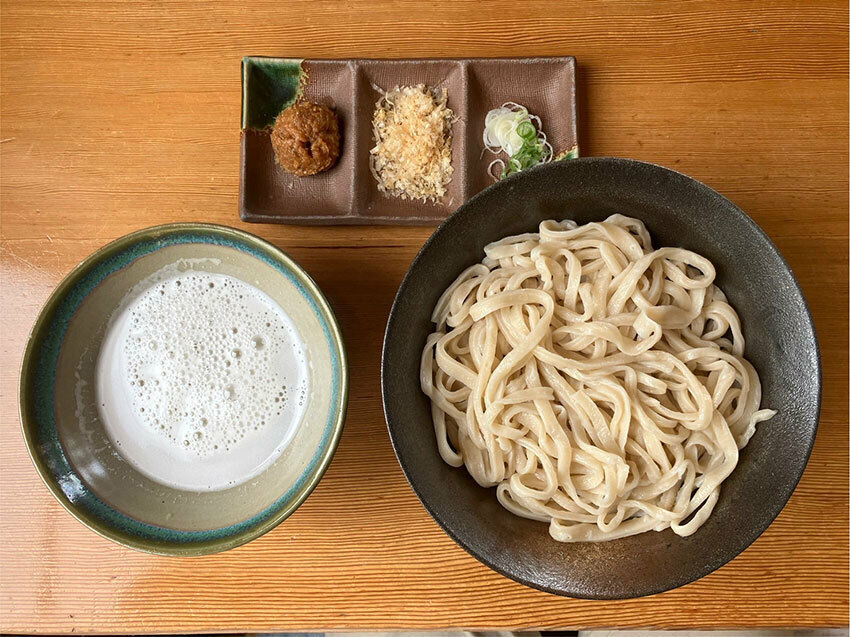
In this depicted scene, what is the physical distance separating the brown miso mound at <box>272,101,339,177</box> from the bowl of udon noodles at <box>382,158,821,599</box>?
1.90ft

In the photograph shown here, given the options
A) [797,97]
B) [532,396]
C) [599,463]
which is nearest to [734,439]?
[599,463]

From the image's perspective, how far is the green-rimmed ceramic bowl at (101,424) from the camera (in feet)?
5.38

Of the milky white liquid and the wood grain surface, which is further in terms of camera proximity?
the wood grain surface

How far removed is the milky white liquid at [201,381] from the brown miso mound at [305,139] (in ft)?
1.41

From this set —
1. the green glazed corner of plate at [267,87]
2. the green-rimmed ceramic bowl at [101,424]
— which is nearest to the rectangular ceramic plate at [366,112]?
the green glazed corner of plate at [267,87]

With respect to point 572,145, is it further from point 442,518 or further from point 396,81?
point 442,518

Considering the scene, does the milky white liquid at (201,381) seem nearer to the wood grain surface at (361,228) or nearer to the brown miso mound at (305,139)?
the wood grain surface at (361,228)

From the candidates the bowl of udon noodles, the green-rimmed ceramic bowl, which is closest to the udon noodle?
the bowl of udon noodles

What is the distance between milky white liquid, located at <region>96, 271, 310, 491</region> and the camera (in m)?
1.77

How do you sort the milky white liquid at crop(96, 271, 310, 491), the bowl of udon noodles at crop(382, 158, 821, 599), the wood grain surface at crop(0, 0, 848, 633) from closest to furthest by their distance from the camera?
the bowl of udon noodles at crop(382, 158, 821, 599) → the milky white liquid at crop(96, 271, 310, 491) → the wood grain surface at crop(0, 0, 848, 633)

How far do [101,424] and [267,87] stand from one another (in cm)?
114

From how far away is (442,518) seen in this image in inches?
60.6

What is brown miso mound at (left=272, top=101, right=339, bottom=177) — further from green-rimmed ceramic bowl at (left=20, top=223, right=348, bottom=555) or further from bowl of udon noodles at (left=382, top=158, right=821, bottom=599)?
bowl of udon noodles at (left=382, top=158, right=821, bottom=599)

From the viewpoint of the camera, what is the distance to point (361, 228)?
79.2 inches
